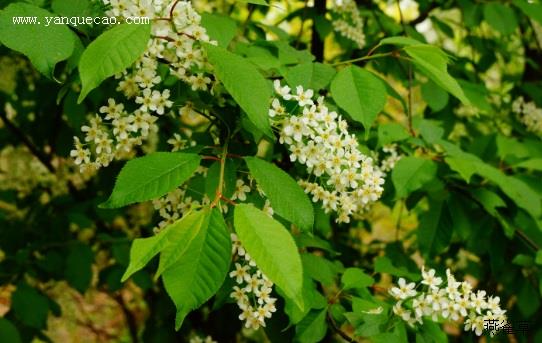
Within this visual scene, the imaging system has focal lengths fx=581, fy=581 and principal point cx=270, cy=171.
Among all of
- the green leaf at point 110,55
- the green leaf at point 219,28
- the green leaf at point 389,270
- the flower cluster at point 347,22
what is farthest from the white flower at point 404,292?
the flower cluster at point 347,22

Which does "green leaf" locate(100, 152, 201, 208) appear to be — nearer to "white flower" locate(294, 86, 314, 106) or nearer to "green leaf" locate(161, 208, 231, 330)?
"green leaf" locate(161, 208, 231, 330)

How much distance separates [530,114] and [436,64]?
176 centimetres

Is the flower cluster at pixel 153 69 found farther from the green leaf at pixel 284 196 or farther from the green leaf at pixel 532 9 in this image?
the green leaf at pixel 532 9

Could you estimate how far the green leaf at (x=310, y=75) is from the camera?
5.04ft

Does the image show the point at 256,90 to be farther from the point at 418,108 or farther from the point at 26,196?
the point at 418,108

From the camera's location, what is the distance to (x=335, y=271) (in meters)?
1.97

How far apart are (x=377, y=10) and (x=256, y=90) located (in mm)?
1852

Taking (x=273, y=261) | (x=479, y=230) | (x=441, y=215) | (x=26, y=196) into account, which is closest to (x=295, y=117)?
(x=273, y=261)

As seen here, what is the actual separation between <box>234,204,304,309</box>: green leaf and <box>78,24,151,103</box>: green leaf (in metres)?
0.37

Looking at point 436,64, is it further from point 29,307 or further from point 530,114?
point 29,307

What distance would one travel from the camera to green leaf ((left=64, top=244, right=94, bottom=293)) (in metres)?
2.55

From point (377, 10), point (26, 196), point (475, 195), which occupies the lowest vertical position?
point (26, 196)

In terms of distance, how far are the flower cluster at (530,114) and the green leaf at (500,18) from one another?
1.68 ft

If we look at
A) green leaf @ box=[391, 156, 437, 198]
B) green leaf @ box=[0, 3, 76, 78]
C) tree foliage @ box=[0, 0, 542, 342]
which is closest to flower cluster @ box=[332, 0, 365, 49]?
tree foliage @ box=[0, 0, 542, 342]
